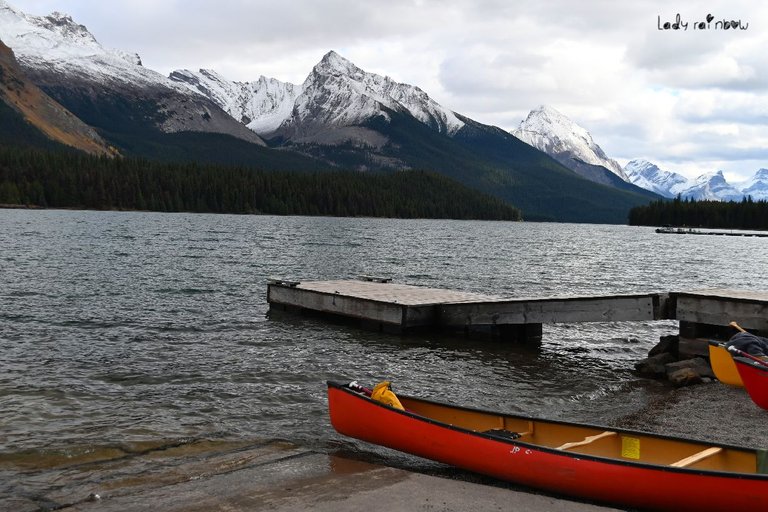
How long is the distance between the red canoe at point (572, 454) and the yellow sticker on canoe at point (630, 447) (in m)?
0.02

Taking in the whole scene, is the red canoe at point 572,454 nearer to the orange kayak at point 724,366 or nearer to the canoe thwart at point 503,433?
the canoe thwart at point 503,433

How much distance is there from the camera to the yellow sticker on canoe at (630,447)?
39.5ft

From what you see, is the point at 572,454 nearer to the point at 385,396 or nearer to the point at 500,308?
the point at 385,396

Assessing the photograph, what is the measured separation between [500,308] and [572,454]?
53.7ft

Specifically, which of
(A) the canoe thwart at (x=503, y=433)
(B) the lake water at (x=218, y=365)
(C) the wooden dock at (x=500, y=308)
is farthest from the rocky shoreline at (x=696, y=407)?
(A) the canoe thwart at (x=503, y=433)

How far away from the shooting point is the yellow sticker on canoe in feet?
39.5

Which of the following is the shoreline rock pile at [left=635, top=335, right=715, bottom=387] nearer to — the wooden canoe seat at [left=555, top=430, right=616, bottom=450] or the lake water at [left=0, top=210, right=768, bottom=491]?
the lake water at [left=0, top=210, right=768, bottom=491]

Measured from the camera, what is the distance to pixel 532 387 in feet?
69.4

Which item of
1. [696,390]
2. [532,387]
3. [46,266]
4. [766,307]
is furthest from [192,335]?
[46,266]

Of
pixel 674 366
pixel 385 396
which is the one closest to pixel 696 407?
pixel 674 366

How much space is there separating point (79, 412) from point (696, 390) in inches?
638

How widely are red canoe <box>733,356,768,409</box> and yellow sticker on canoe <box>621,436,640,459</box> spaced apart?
619 cm

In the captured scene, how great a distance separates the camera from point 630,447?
12.1 meters

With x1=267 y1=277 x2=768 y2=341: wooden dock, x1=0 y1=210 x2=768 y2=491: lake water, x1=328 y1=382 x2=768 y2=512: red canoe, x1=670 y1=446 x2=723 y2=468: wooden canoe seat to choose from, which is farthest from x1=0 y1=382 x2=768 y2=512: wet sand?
x1=267 y1=277 x2=768 y2=341: wooden dock
